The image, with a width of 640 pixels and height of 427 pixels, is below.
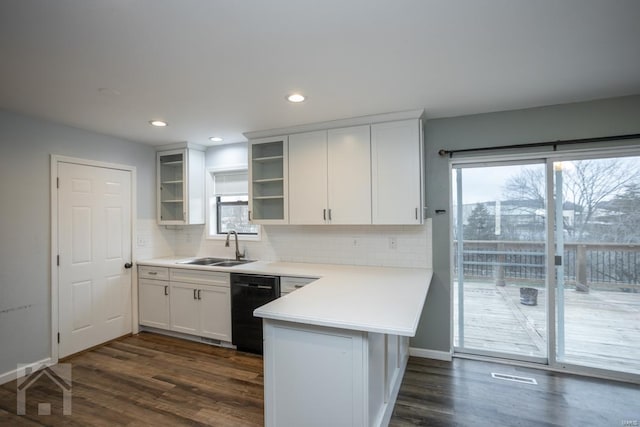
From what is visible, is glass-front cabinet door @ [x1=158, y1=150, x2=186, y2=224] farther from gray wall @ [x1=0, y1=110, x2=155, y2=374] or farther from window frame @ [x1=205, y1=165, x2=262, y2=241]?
gray wall @ [x1=0, y1=110, x2=155, y2=374]

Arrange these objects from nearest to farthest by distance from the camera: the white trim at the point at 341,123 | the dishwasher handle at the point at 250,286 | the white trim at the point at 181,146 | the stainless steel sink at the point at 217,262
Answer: the white trim at the point at 341,123
the dishwasher handle at the point at 250,286
the stainless steel sink at the point at 217,262
the white trim at the point at 181,146

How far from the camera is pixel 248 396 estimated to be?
2.55 meters

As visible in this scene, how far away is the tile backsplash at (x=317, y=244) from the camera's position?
3.28 meters

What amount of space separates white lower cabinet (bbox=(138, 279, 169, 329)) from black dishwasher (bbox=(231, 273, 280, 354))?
39.7 inches

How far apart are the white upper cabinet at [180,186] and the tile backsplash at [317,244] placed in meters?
0.26

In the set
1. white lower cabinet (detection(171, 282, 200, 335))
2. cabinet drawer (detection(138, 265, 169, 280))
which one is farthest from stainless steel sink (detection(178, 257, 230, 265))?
white lower cabinet (detection(171, 282, 200, 335))

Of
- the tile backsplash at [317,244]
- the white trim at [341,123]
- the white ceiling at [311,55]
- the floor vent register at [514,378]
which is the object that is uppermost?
the white ceiling at [311,55]

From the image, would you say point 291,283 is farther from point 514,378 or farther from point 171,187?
point 171,187

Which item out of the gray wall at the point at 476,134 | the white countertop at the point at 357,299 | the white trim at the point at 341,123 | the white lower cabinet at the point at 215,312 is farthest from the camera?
the white lower cabinet at the point at 215,312

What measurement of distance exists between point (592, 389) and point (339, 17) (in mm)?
3371

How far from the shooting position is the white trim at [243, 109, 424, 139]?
2.92 meters

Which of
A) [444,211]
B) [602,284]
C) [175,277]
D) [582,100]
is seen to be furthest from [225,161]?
[602,284]

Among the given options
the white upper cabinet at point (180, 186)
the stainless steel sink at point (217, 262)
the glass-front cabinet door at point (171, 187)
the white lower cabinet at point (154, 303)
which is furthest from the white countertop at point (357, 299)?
the glass-front cabinet door at point (171, 187)

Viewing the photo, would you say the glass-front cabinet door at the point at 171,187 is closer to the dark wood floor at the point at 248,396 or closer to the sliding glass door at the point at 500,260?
the dark wood floor at the point at 248,396
